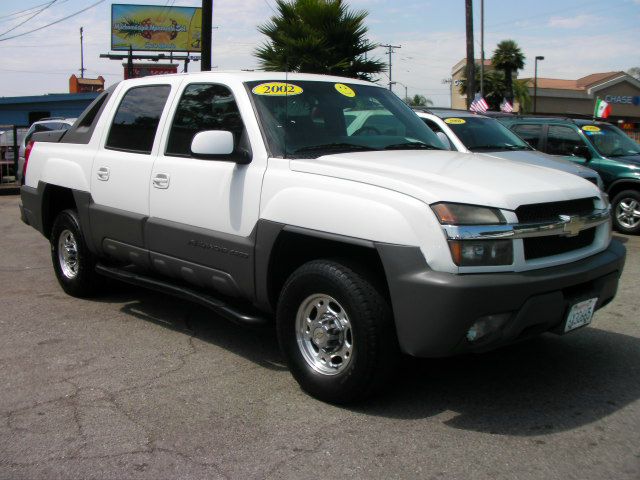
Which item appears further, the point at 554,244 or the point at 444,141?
the point at 444,141

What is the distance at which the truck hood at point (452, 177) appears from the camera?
3.73 meters

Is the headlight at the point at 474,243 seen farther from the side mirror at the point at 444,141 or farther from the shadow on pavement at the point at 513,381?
the side mirror at the point at 444,141

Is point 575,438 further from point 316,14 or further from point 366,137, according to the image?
point 316,14

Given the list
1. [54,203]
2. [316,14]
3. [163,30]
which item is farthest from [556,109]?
[54,203]

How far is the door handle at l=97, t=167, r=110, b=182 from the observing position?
18.8 feet

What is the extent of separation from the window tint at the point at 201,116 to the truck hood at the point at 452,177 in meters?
0.76

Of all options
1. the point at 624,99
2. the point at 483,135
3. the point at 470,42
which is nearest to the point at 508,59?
the point at 624,99

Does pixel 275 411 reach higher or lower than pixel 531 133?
lower

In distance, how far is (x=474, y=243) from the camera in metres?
3.60

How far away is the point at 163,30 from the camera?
51656 millimetres

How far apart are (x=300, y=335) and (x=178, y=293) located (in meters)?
1.24

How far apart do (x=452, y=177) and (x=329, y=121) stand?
3.97 feet

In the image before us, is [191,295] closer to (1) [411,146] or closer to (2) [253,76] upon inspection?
(2) [253,76]

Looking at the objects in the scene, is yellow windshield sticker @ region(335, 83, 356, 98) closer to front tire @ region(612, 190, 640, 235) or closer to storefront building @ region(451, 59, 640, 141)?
front tire @ region(612, 190, 640, 235)
